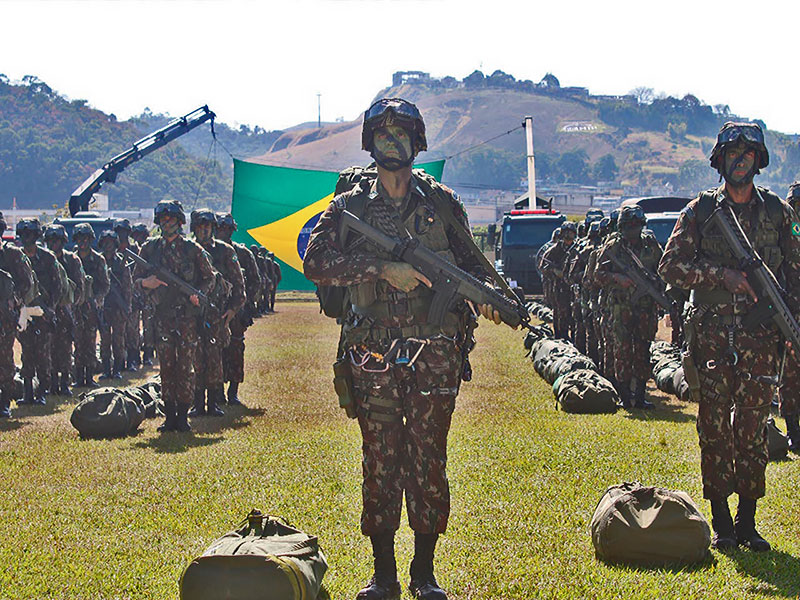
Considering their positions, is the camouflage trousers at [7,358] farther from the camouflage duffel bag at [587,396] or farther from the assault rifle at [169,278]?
the camouflage duffel bag at [587,396]

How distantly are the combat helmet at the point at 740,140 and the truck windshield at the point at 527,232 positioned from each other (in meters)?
21.3

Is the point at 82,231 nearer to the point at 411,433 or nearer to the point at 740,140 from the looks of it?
the point at 411,433

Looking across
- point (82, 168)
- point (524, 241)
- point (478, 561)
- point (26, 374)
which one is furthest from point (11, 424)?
point (82, 168)

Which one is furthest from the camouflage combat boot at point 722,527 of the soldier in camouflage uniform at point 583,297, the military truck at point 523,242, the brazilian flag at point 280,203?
the military truck at point 523,242

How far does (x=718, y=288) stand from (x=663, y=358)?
871cm

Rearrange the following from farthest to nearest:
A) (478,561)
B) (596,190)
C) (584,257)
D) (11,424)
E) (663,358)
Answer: (596,190)
(584,257)
(663,358)
(11,424)
(478,561)

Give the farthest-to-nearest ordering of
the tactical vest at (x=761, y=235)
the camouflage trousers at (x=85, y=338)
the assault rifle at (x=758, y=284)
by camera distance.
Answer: the camouflage trousers at (x=85, y=338)
the tactical vest at (x=761, y=235)
the assault rifle at (x=758, y=284)

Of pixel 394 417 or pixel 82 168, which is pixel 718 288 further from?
pixel 82 168

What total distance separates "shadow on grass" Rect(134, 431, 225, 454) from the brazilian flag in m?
15.7

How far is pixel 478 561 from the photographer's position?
611 cm

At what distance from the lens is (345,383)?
5566mm

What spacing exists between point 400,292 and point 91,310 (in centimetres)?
1140

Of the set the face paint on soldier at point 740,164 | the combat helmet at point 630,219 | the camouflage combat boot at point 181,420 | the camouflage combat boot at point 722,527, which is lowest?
the camouflage combat boot at point 181,420

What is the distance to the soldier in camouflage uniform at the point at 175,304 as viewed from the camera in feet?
35.7
